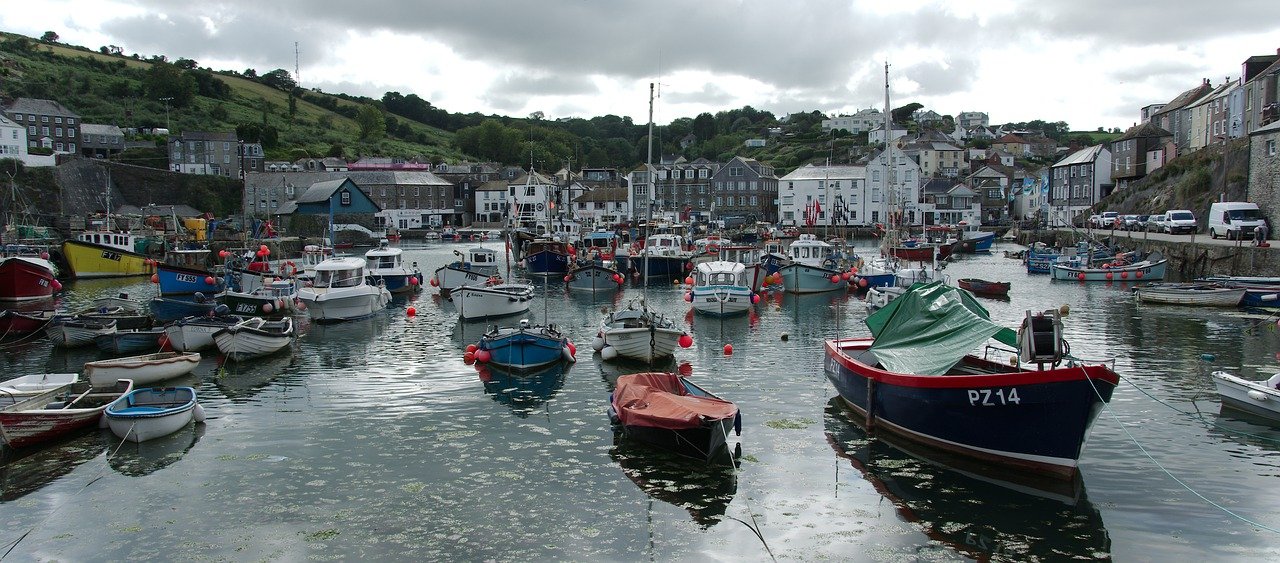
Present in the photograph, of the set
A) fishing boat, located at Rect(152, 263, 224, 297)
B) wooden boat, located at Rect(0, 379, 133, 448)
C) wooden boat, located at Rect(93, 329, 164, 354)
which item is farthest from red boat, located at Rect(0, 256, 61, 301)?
wooden boat, located at Rect(0, 379, 133, 448)

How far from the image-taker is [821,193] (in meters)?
110

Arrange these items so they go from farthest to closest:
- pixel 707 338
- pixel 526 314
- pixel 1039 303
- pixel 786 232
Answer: pixel 786 232 → pixel 1039 303 → pixel 526 314 → pixel 707 338

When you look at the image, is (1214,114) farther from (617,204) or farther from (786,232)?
(617,204)

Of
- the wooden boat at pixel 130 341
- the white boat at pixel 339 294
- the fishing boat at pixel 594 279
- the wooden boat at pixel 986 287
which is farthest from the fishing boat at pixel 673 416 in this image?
the wooden boat at pixel 986 287

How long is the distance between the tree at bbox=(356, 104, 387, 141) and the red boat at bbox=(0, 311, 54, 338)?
14402 cm

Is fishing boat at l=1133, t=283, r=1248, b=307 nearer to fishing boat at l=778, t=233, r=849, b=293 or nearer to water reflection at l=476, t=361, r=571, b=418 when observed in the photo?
fishing boat at l=778, t=233, r=849, b=293

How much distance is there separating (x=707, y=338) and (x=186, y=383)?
58.8ft

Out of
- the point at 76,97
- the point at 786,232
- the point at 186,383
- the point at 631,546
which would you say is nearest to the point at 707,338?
the point at 186,383

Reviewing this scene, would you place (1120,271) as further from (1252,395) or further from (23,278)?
(23,278)

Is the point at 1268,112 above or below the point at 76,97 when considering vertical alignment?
below

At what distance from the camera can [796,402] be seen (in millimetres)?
23156

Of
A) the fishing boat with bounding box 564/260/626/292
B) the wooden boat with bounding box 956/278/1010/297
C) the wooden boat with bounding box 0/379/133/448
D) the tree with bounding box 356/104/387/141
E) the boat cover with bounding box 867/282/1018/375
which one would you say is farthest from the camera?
the tree with bounding box 356/104/387/141

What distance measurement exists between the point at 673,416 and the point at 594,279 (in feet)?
115

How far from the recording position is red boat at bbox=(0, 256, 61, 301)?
142 ft
